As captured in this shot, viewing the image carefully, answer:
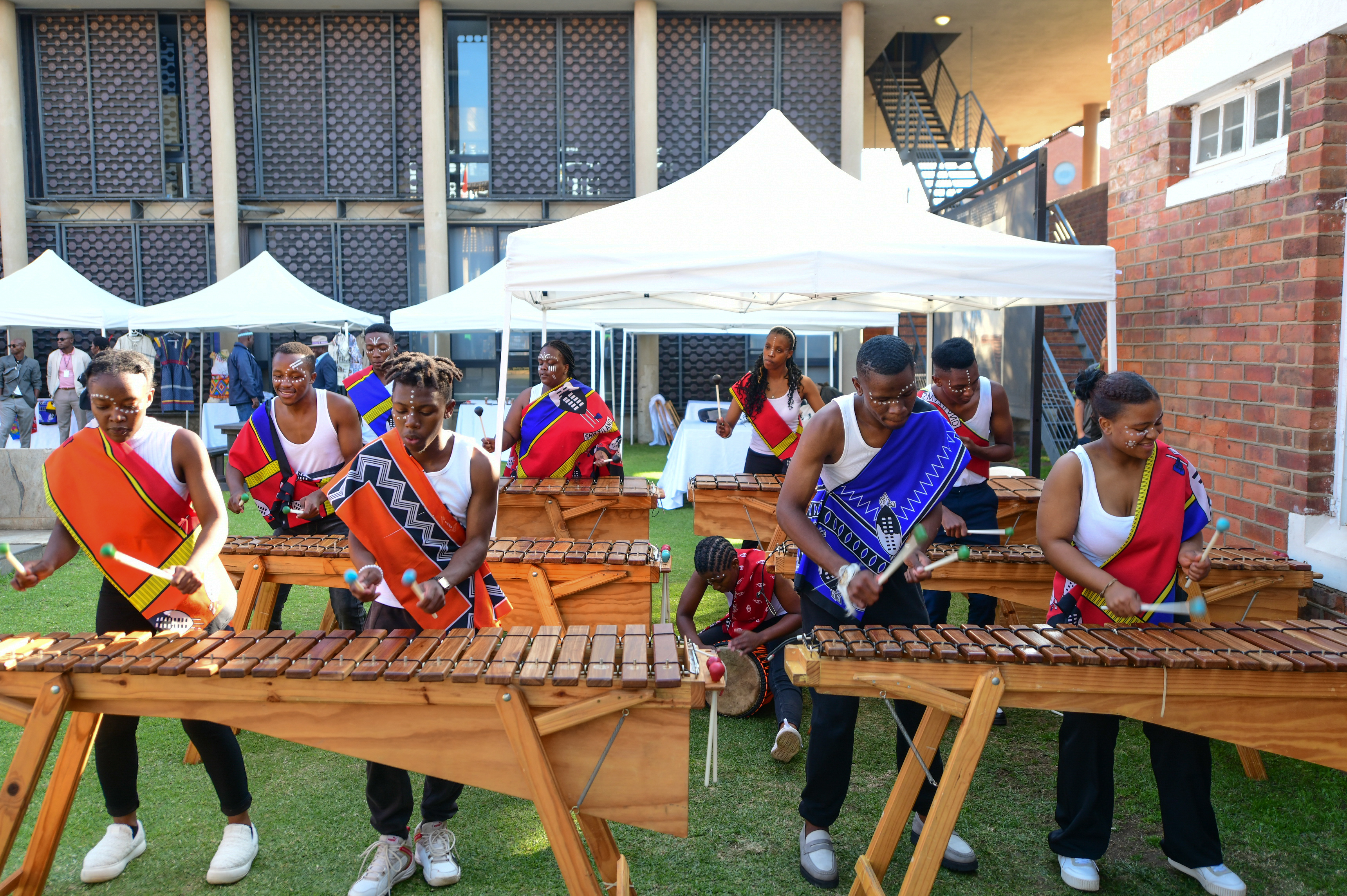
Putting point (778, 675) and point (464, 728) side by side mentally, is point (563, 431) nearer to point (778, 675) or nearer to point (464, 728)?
point (778, 675)

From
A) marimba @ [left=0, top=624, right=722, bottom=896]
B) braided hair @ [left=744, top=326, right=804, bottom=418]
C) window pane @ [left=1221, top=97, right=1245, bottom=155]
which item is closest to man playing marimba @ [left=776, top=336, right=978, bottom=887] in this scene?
marimba @ [left=0, top=624, right=722, bottom=896]

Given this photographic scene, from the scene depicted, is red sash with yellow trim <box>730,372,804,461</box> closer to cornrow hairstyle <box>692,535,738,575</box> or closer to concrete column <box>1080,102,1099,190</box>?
cornrow hairstyle <box>692,535,738,575</box>

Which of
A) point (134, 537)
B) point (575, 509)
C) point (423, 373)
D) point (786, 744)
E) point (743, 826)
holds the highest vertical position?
point (423, 373)

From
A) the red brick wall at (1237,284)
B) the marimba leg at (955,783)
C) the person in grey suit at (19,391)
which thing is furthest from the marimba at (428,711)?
the person in grey suit at (19,391)

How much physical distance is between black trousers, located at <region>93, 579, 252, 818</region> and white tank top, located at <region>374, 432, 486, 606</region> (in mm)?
725

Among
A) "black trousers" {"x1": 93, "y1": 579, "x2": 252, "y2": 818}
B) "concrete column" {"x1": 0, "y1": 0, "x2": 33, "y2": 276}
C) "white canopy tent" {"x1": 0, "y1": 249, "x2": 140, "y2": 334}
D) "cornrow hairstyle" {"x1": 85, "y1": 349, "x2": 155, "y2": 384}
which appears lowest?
"black trousers" {"x1": 93, "y1": 579, "x2": 252, "y2": 818}

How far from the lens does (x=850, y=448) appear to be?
312 centimetres

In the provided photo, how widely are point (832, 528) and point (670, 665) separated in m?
0.92

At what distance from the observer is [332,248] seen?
49.9ft

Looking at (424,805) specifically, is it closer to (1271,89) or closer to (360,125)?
(1271,89)

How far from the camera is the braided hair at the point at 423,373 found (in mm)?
3039

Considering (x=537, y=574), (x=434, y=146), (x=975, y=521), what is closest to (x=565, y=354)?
(x=537, y=574)

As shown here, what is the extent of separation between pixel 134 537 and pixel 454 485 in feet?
3.70

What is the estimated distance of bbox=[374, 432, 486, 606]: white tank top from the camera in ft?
10.3
